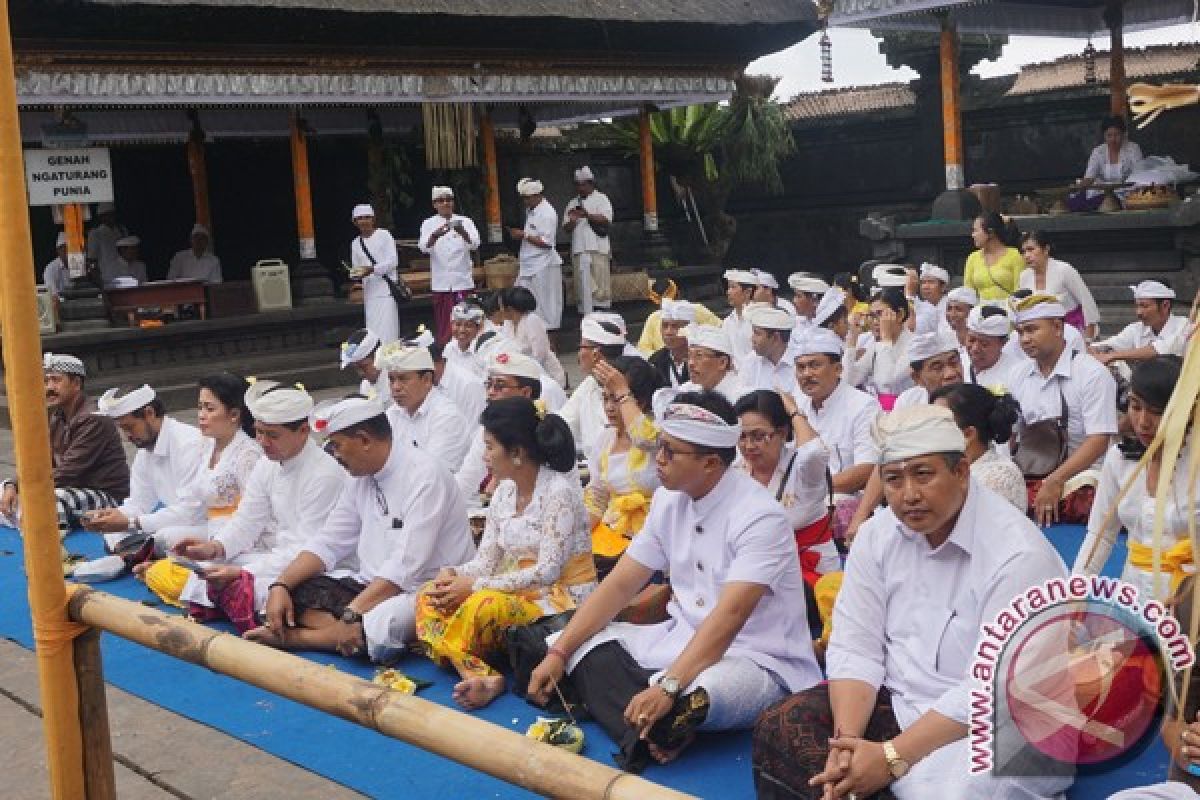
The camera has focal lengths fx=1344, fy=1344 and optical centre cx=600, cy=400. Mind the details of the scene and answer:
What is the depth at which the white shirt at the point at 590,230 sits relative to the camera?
15609 mm

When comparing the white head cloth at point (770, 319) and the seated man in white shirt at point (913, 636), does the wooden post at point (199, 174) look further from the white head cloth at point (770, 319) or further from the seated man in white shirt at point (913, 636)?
the seated man in white shirt at point (913, 636)

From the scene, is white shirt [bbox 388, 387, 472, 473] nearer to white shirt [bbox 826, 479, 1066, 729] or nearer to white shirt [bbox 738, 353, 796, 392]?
white shirt [bbox 738, 353, 796, 392]

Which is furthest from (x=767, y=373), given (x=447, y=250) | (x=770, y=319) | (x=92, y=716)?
(x=447, y=250)

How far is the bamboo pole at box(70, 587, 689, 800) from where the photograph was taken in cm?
242

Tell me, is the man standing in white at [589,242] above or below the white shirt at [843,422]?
above

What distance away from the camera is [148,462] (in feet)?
24.0

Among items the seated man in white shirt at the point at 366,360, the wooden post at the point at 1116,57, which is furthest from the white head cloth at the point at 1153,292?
the wooden post at the point at 1116,57

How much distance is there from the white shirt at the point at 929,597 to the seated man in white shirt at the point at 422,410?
12.0ft

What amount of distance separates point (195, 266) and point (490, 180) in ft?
12.0

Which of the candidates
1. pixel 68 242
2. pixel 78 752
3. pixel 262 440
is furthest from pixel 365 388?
pixel 68 242

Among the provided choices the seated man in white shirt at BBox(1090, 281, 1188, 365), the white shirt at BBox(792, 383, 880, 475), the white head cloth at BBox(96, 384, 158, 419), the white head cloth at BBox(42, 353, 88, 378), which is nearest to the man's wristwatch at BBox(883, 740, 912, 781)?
the white shirt at BBox(792, 383, 880, 475)

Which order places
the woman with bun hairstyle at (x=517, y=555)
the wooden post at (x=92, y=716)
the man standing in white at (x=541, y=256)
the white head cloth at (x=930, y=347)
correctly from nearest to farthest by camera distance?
the wooden post at (x=92, y=716) < the woman with bun hairstyle at (x=517, y=555) < the white head cloth at (x=930, y=347) < the man standing in white at (x=541, y=256)

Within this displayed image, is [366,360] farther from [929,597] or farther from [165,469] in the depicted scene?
[929,597]

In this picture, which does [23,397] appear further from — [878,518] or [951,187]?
[951,187]
